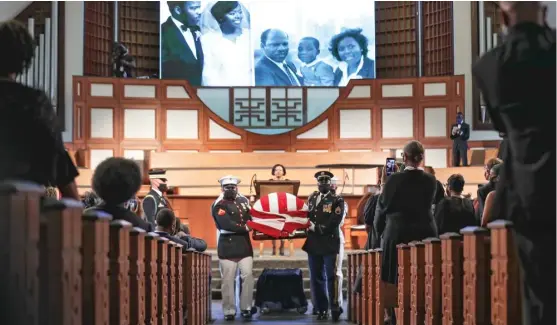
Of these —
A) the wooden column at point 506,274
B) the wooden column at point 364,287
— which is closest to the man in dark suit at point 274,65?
the wooden column at point 364,287

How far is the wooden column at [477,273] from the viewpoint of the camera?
3.65m

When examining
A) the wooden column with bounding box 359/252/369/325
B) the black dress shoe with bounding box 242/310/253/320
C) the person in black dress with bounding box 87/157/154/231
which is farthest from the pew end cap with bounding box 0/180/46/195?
the black dress shoe with bounding box 242/310/253/320

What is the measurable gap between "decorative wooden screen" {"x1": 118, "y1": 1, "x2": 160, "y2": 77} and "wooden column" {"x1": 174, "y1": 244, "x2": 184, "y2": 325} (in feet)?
40.5

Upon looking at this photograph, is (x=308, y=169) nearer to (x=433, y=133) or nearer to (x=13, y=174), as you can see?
(x=433, y=133)

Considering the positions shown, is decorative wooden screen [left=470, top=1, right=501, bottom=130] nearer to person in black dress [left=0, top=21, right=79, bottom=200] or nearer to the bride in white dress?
the bride in white dress

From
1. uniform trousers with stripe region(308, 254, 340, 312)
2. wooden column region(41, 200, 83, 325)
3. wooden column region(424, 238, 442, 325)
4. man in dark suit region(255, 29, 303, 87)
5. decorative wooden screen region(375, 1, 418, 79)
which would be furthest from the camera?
decorative wooden screen region(375, 1, 418, 79)

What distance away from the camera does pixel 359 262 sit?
8.16 meters

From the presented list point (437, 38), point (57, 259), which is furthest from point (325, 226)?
point (437, 38)

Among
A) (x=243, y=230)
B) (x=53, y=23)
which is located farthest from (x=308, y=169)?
(x=243, y=230)

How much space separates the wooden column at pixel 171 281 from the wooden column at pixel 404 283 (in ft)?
4.51

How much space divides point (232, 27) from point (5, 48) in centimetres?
1481

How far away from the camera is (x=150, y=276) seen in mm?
4609

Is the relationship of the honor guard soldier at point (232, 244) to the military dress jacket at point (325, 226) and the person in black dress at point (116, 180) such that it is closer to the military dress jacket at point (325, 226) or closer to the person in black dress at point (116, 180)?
the military dress jacket at point (325, 226)

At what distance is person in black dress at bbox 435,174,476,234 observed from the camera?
6.10 m
